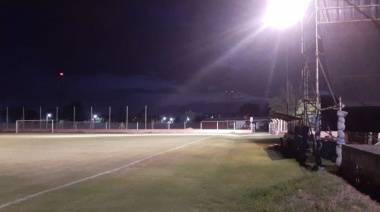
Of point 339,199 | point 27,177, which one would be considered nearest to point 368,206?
point 339,199

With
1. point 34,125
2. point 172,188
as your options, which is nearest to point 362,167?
point 172,188

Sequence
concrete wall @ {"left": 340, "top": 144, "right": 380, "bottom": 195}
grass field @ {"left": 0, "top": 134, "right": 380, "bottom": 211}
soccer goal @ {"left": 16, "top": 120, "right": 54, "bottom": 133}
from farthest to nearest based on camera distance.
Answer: soccer goal @ {"left": 16, "top": 120, "right": 54, "bottom": 133}
concrete wall @ {"left": 340, "top": 144, "right": 380, "bottom": 195}
grass field @ {"left": 0, "top": 134, "right": 380, "bottom": 211}

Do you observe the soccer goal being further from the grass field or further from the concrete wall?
the concrete wall

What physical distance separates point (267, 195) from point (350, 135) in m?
19.1

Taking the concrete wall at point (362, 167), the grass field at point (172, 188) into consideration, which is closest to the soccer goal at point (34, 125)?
the grass field at point (172, 188)

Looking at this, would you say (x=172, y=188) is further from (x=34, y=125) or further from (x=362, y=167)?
(x=34, y=125)

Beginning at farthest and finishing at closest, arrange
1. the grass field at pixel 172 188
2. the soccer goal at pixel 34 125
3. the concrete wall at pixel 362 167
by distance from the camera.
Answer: the soccer goal at pixel 34 125
the concrete wall at pixel 362 167
the grass field at pixel 172 188

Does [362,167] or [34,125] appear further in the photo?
[34,125]

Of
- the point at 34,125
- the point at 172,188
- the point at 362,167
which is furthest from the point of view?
the point at 34,125

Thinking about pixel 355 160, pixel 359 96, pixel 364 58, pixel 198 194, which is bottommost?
pixel 198 194

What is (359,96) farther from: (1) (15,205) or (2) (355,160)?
(1) (15,205)

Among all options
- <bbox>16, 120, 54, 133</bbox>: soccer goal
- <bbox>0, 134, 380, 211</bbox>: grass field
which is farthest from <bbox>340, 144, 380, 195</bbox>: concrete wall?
<bbox>16, 120, 54, 133</bbox>: soccer goal

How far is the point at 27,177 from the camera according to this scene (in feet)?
47.7

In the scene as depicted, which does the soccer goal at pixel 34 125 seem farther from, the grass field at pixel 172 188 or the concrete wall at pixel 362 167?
the concrete wall at pixel 362 167
